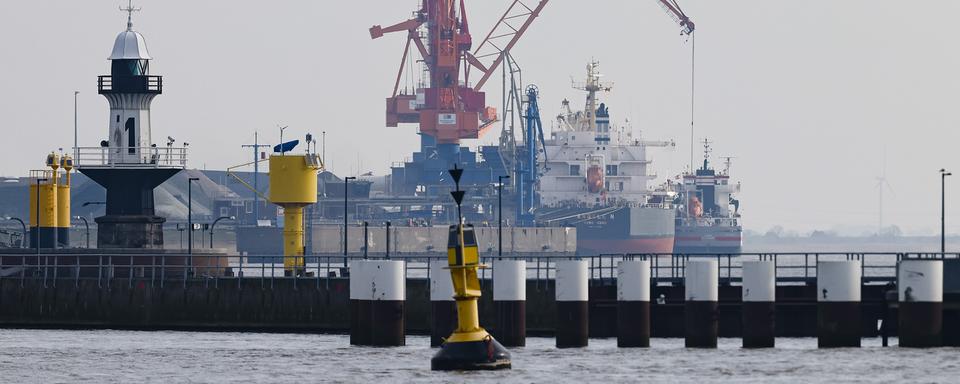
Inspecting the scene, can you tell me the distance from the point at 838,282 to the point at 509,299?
827 cm

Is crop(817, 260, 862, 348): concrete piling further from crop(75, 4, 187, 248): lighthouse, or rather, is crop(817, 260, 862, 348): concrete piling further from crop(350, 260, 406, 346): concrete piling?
crop(75, 4, 187, 248): lighthouse

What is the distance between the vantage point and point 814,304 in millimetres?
53500

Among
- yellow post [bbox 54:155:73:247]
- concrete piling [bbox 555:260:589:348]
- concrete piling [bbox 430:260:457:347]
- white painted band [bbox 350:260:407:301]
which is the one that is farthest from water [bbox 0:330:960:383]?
yellow post [bbox 54:155:73:247]

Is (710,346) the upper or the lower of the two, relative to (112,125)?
lower

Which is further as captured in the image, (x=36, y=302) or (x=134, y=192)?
(x=134, y=192)

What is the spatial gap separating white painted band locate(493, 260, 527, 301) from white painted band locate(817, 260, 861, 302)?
752 centimetres

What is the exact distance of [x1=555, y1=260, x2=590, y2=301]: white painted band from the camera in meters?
49.9

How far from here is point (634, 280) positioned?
163 ft

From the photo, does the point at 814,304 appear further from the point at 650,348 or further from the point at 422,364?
the point at 422,364

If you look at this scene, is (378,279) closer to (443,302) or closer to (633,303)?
(443,302)

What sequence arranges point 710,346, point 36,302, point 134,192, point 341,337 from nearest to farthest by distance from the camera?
point 710,346
point 341,337
point 36,302
point 134,192

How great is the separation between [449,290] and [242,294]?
1553 cm

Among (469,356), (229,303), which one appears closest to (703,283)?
(469,356)

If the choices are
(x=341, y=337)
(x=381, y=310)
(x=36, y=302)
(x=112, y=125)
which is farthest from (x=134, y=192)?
(x=381, y=310)
